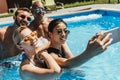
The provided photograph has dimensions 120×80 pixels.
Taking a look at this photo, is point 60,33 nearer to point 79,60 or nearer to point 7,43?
point 79,60

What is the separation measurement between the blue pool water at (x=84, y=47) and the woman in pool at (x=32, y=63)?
1.39 metres

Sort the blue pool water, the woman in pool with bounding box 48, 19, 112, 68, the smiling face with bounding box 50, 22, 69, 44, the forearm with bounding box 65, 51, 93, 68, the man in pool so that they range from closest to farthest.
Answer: the woman in pool with bounding box 48, 19, 112, 68 < the forearm with bounding box 65, 51, 93, 68 < the smiling face with bounding box 50, 22, 69, 44 < the blue pool water < the man in pool

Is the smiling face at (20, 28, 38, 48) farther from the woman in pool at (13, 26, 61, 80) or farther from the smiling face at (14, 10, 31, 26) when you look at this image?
the smiling face at (14, 10, 31, 26)

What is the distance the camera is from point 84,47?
28.0 ft

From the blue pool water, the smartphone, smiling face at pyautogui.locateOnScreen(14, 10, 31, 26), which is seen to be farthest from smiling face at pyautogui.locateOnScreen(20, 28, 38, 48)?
smiling face at pyautogui.locateOnScreen(14, 10, 31, 26)

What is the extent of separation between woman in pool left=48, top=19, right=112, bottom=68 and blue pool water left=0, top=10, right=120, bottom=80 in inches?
29.7

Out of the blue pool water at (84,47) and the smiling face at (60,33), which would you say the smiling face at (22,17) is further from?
the smiling face at (60,33)

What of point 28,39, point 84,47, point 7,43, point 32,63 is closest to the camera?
point 28,39

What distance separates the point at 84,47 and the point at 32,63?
5848 millimetres

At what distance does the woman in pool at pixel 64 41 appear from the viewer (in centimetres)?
241

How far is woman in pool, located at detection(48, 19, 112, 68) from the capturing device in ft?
7.91

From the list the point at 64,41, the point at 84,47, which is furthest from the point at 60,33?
the point at 84,47

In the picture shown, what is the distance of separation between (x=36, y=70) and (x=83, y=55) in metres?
0.47

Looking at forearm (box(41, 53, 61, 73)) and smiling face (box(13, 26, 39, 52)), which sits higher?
smiling face (box(13, 26, 39, 52))
